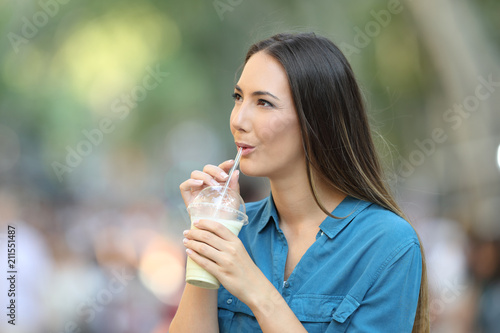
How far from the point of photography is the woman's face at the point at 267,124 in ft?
4.66

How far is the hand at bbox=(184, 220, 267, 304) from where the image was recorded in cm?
120

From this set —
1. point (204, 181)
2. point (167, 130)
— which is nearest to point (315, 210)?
point (204, 181)

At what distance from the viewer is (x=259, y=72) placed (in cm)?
147

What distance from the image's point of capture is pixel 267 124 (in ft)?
4.64

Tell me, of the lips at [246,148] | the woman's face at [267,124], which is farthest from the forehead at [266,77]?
the lips at [246,148]

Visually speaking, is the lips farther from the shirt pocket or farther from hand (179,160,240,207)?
the shirt pocket

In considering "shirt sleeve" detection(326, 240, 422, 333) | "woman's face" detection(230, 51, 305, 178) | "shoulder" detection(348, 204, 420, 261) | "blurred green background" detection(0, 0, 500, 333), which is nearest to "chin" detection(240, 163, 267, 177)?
"woman's face" detection(230, 51, 305, 178)

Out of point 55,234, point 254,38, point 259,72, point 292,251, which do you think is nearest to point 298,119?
point 259,72

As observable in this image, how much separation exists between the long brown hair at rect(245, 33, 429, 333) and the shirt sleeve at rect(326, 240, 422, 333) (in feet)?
0.45

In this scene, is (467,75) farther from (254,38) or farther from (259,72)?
(259,72)

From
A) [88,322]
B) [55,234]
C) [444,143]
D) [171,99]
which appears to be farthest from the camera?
[171,99]

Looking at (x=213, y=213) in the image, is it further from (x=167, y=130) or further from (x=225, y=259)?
(x=167, y=130)

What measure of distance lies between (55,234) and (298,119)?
9.24ft

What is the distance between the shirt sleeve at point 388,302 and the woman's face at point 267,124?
1.29ft
